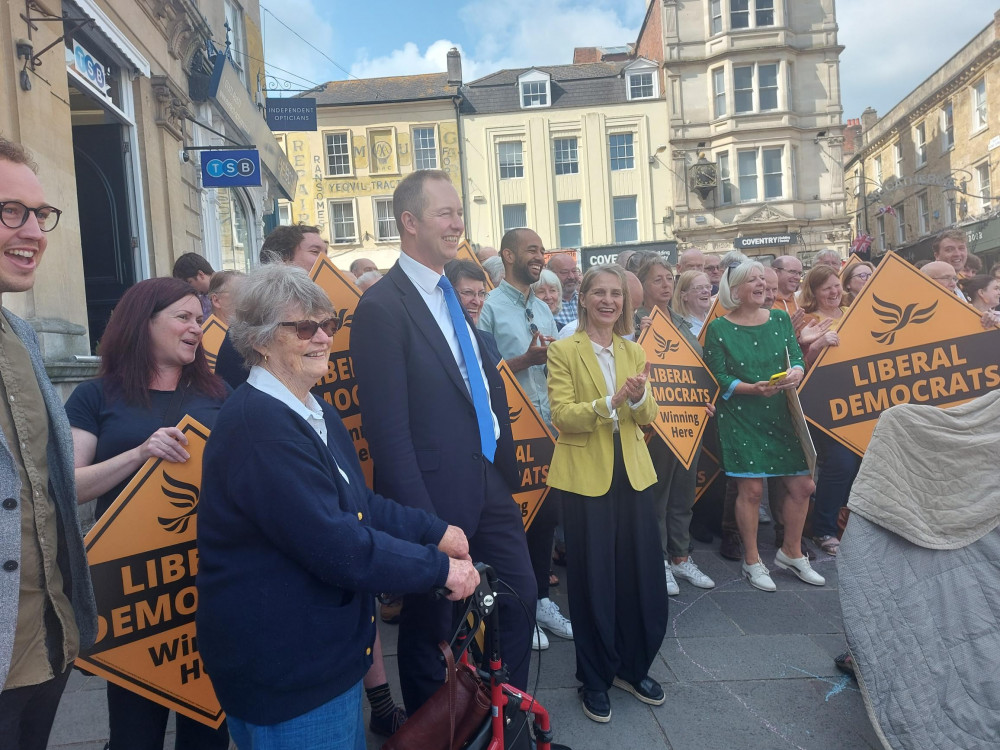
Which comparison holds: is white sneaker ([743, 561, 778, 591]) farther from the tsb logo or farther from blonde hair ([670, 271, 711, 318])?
the tsb logo

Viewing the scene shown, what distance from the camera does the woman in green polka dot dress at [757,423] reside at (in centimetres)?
448

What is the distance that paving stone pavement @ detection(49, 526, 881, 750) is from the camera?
2.85 m

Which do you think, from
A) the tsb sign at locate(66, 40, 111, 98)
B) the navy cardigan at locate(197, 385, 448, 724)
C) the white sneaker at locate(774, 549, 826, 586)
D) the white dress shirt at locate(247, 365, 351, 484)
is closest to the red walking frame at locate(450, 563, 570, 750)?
the navy cardigan at locate(197, 385, 448, 724)

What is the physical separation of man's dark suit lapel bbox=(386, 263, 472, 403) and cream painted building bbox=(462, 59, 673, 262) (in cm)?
2495

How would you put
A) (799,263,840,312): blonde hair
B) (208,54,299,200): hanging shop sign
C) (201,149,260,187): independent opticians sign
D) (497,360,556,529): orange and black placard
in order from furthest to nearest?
(208,54,299,200): hanging shop sign < (201,149,260,187): independent opticians sign < (799,263,840,312): blonde hair < (497,360,556,529): orange and black placard

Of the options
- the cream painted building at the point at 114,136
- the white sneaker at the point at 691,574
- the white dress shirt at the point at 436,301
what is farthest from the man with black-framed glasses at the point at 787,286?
the cream painted building at the point at 114,136

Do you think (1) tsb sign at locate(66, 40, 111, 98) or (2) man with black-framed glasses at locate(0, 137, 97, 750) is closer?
(2) man with black-framed glasses at locate(0, 137, 97, 750)

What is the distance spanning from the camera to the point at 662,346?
4570 mm

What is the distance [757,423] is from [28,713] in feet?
13.4

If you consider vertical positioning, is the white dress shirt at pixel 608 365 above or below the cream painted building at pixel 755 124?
below

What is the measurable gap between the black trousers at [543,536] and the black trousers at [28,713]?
2568 millimetres

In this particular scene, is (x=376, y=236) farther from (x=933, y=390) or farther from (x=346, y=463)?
(x=346, y=463)

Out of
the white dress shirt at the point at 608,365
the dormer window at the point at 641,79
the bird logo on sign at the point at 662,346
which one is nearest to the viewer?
the white dress shirt at the point at 608,365

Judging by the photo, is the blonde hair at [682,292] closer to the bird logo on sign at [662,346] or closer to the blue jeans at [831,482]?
the bird logo on sign at [662,346]
